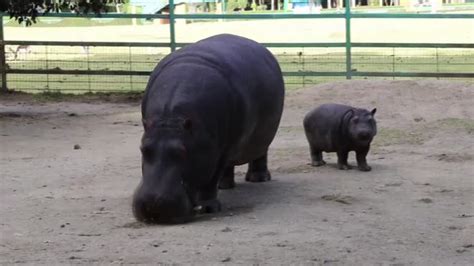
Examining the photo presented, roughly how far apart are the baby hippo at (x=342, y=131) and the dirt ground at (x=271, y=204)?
207 mm

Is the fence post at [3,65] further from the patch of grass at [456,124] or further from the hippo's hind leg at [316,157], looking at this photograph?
the hippo's hind leg at [316,157]

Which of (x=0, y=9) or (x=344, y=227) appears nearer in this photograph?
Result: (x=344, y=227)

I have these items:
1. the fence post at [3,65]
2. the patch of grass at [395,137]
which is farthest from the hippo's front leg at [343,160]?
the fence post at [3,65]

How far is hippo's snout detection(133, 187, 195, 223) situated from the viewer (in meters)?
5.70

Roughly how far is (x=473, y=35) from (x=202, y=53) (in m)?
19.3

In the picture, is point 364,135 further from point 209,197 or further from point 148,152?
point 148,152

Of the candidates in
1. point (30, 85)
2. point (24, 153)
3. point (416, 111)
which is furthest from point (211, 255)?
point (30, 85)

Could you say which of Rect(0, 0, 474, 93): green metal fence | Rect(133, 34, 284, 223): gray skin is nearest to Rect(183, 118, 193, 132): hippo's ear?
Rect(133, 34, 284, 223): gray skin

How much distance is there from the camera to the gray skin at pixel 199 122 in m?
5.79

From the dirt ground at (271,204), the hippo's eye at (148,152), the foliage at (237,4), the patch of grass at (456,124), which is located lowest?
the dirt ground at (271,204)

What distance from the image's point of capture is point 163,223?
5.79 meters

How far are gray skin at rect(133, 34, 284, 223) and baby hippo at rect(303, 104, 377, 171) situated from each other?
4.15 feet

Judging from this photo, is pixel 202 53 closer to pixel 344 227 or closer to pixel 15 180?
pixel 344 227

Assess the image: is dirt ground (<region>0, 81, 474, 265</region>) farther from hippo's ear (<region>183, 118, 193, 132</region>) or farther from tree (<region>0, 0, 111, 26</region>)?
tree (<region>0, 0, 111, 26</region>)
